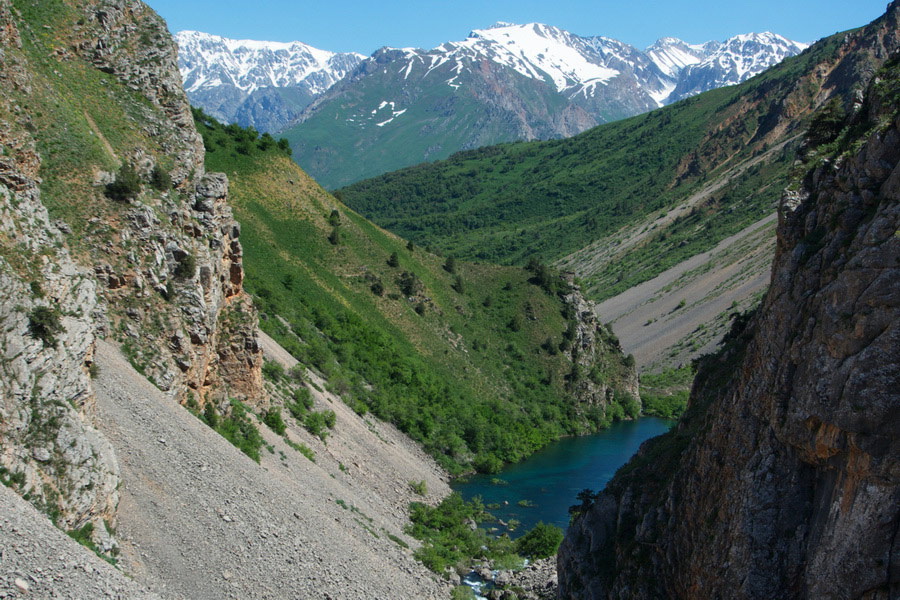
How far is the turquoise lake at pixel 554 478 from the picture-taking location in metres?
Result: 58.6

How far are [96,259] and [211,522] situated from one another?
1275 centimetres

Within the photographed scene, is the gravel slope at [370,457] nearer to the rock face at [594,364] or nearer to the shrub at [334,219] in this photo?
the shrub at [334,219]

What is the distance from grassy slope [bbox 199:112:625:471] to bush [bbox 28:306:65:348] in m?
37.3

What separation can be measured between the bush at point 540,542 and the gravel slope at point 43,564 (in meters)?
33.1

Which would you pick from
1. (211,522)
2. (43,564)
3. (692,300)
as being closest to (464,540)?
(211,522)

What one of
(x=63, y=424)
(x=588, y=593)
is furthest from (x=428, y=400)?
(x=63, y=424)

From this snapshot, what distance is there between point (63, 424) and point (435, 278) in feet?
221

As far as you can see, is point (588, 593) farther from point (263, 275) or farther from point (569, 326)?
point (569, 326)

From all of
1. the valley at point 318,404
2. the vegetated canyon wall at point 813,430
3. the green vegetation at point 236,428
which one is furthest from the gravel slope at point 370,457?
the vegetated canyon wall at point 813,430

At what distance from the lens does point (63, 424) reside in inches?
887

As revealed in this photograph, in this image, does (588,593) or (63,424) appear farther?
(588,593)

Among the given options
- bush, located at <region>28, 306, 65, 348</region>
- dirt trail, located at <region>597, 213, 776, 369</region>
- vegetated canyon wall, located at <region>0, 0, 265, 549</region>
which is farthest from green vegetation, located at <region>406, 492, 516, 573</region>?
dirt trail, located at <region>597, 213, 776, 369</region>

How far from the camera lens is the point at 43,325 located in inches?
907

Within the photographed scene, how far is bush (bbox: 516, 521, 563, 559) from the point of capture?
4881cm
